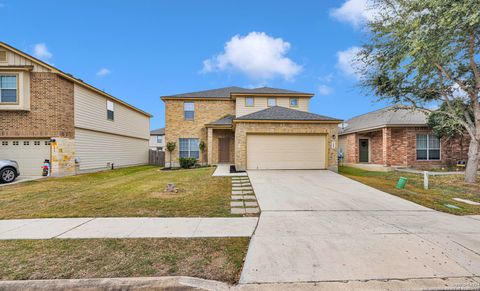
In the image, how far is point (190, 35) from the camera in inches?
730

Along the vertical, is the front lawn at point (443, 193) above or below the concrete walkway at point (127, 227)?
below

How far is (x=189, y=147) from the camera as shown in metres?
17.1

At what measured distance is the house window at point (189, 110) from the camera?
56.1 feet

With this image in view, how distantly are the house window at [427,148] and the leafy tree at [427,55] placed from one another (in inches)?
158

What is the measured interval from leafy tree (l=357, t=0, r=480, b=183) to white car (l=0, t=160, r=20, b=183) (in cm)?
1845

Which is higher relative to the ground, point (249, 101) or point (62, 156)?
point (249, 101)

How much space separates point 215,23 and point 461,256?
19.2m

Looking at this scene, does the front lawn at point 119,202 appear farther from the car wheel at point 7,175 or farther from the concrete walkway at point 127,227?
the car wheel at point 7,175

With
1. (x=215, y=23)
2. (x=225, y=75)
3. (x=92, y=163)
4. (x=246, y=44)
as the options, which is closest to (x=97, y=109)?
(x=92, y=163)

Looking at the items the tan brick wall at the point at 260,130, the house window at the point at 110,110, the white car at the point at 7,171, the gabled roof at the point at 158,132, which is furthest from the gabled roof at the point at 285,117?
the gabled roof at the point at 158,132

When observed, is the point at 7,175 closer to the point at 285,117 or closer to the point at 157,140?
the point at 285,117

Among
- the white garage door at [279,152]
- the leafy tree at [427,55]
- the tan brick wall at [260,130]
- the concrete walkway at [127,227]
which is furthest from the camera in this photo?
the white garage door at [279,152]

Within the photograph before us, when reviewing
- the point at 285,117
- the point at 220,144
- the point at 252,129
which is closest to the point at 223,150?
the point at 220,144

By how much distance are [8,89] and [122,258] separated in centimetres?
1443
